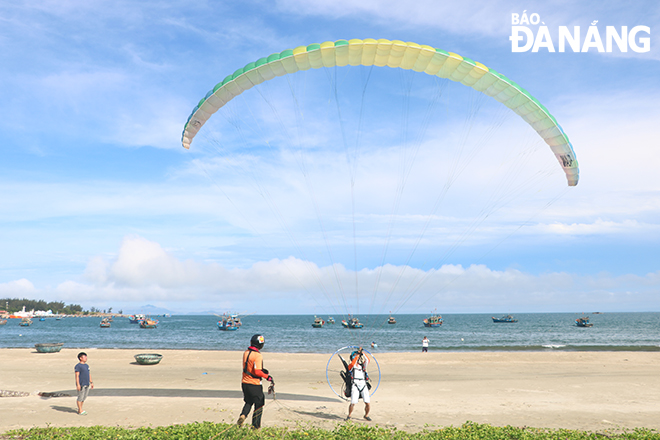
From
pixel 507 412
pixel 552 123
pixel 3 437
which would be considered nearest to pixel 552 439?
pixel 507 412

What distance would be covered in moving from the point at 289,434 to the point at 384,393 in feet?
22.7

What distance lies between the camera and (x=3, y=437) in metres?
7.70

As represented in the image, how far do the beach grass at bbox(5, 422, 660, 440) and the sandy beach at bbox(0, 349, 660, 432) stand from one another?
3.17 feet

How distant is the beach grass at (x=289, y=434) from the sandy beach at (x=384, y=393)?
3.17 ft

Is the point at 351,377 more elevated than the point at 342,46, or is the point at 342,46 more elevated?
the point at 342,46

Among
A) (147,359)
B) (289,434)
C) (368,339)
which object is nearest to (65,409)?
(289,434)

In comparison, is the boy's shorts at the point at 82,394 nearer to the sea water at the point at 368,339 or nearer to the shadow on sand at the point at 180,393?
the shadow on sand at the point at 180,393

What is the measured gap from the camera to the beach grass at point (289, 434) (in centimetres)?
731

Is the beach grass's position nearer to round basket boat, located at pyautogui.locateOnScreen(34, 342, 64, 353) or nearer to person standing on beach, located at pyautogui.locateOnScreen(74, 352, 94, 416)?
person standing on beach, located at pyautogui.locateOnScreen(74, 352, 94, 416)

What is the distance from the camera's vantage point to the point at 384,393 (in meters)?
13.9

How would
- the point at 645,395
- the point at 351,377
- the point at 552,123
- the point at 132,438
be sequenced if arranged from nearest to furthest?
the point at 132,438
the point at 351,377
the point at 552,123
the point at 645,395

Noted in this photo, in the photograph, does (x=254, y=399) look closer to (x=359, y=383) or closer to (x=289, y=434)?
(x=289, y=434)

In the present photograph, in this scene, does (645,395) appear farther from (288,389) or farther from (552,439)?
(288,389)

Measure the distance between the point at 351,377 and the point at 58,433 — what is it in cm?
581
